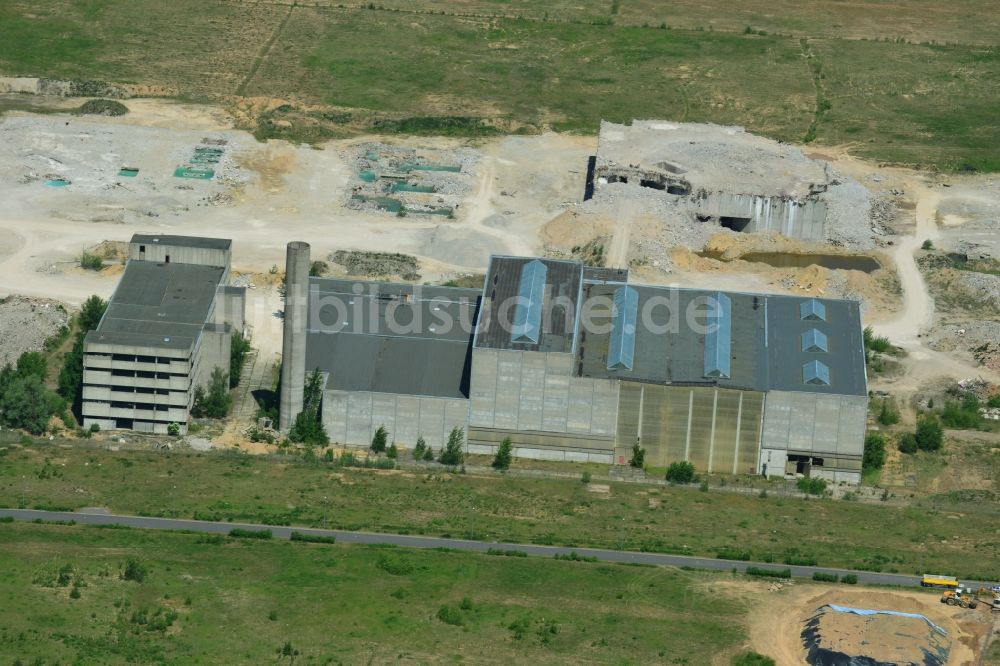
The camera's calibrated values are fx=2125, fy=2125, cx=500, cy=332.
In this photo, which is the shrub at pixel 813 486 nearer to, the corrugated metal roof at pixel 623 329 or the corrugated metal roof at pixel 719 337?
the corrugated metal roof at pixel 719 337

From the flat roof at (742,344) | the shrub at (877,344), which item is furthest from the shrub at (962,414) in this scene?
the flat roof at (742,344)

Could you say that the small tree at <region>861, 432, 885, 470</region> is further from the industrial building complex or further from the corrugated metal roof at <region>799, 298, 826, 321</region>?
the corrugated metal roof at <region>799, 298, 826, 321</region>

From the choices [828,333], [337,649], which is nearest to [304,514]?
[337,649]

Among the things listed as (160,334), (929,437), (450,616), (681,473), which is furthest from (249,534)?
(929,437)

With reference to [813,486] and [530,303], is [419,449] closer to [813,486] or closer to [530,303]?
[530,303]

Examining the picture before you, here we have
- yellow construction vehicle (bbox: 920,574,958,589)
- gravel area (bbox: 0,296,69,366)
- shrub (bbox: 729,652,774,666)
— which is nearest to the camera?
shrub (bbox: 729,652,774,666)

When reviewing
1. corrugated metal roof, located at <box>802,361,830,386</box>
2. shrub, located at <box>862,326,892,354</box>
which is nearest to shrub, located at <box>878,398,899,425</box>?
corrugated metal roof, located at <box>802,361,830,386</box>
